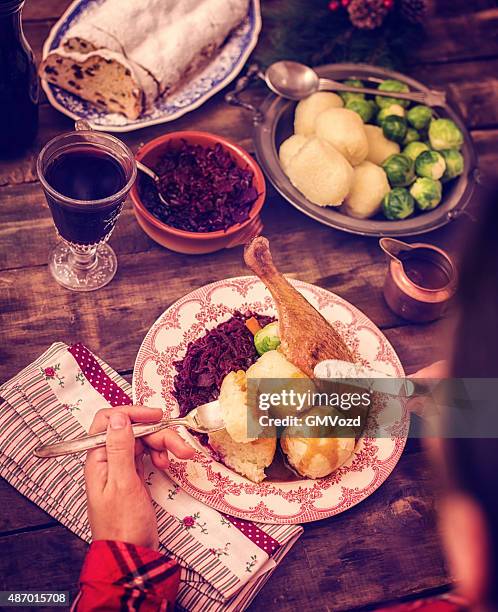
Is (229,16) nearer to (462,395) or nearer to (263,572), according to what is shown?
(263,572)

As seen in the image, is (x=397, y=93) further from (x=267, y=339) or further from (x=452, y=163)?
(x=267, y=339)

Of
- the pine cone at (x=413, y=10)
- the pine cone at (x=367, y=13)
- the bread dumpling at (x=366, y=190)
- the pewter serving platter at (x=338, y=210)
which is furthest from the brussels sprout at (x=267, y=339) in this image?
the pine cone at (x=413, y=10)

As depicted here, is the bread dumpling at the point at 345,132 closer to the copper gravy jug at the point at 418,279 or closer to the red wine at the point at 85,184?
the copper gravy jug at the point at 418,279

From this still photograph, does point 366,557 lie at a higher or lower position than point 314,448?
lower

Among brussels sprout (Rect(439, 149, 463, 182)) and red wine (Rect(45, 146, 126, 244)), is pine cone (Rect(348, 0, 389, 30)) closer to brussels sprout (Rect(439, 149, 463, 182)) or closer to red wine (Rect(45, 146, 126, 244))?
brussels sprout (Rect(439, 149, 463, 182))

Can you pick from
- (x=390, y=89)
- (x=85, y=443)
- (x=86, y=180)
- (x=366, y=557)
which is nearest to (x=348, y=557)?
(x=366, y=557)
